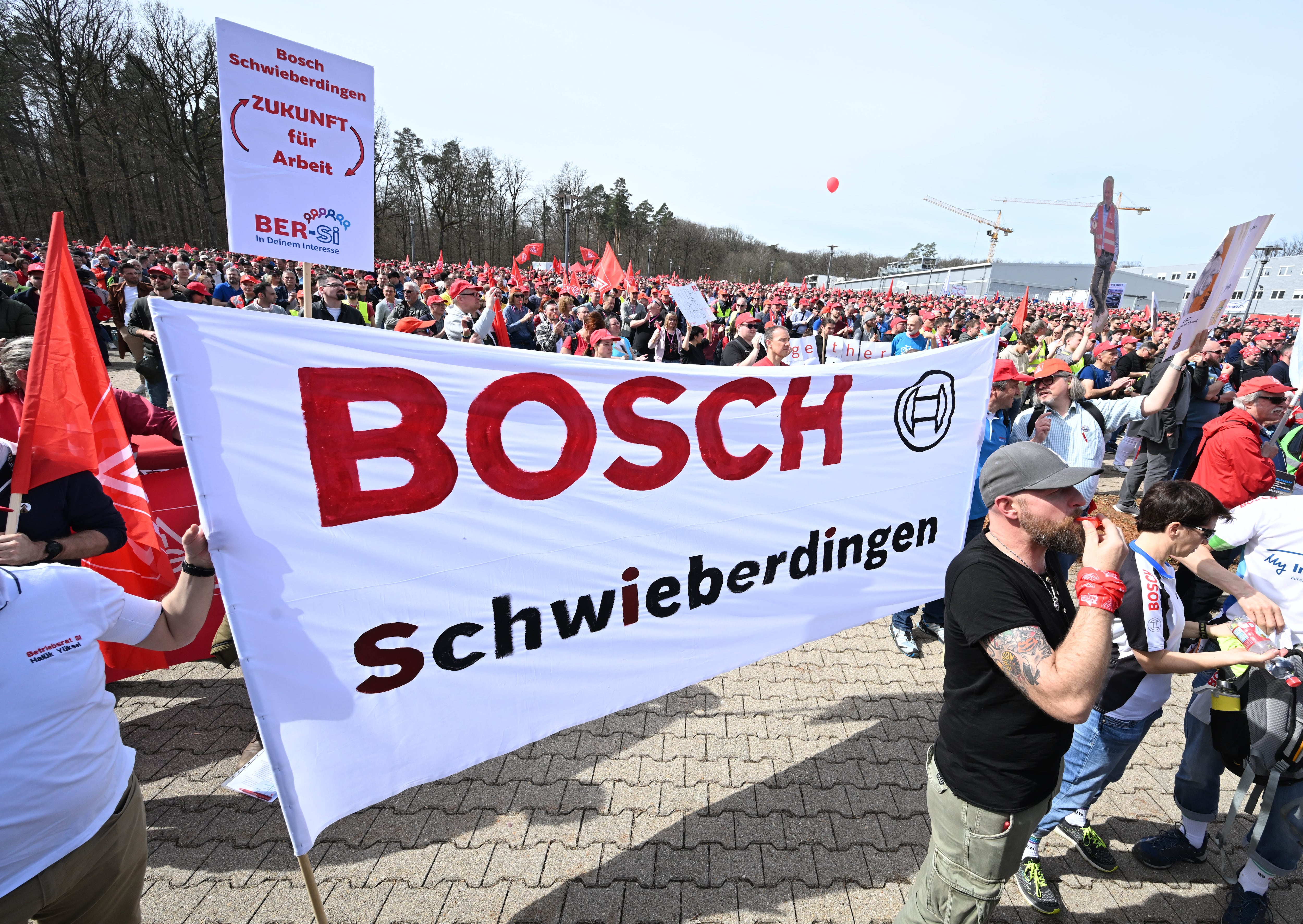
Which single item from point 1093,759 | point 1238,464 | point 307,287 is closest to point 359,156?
point 307,287

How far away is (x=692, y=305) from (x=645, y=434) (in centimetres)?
717

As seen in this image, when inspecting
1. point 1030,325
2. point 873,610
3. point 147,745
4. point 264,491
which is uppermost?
point 1030,325

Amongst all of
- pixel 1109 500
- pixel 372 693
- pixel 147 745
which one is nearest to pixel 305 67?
pixel 372 693

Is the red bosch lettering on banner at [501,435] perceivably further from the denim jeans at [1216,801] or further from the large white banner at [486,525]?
the denim jeans at [1216,801]

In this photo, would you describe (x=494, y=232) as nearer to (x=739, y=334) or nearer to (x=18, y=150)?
(x=18, y=150)

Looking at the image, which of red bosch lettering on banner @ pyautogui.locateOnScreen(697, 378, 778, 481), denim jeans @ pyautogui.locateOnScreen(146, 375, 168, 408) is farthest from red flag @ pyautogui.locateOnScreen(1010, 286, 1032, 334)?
denim jeans @ pyautogui.locateOnScreen(146, 375, 168, 408)

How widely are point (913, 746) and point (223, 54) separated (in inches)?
210

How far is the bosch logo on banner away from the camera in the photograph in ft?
10.9

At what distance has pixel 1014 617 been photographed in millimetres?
1781

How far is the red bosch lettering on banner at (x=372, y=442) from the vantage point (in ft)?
6.14

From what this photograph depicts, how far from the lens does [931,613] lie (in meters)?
4.81

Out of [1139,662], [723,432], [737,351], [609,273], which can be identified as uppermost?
[609,273]

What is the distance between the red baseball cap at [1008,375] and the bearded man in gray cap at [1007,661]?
8.38ft

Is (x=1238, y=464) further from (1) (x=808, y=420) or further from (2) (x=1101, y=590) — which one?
(2) (x=1101, y=590)
